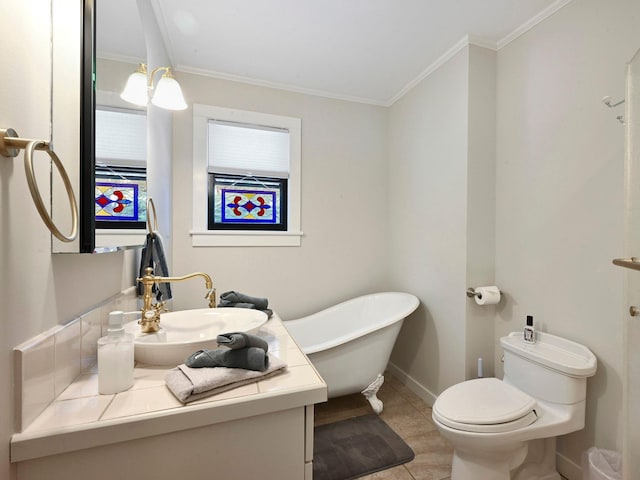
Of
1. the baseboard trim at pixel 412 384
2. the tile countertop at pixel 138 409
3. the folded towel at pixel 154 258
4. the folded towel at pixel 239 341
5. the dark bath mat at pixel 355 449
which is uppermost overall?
the folded towel at pixel 154 258

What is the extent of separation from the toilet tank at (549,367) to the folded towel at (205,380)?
1.34 m

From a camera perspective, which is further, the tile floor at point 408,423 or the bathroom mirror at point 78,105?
the tile floor at point 408,423

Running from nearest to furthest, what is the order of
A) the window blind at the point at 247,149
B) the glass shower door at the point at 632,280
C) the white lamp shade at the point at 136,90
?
the glass shower door at the point at 632,280 → the white lamp shade at the point at 136,90 → the window blind at the point at 247,149

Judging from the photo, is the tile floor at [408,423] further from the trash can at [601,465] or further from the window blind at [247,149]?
the window blind at [247,149]

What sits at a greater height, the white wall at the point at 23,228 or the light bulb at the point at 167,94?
the light bulb at the point at 167,94

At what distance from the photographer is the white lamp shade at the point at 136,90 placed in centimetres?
114

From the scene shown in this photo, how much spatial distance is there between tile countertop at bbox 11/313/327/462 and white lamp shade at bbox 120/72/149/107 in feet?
3.34

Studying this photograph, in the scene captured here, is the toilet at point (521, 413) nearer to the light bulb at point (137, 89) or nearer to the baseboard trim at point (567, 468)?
the baseboard trim at point (567, 468)

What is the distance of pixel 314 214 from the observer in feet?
8.22

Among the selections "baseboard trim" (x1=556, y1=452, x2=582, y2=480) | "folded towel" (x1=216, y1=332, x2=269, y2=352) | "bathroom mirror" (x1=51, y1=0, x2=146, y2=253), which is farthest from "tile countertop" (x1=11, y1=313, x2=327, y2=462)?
"baseboard trim" (x1=556, y1=452, x2=582, y2=480)

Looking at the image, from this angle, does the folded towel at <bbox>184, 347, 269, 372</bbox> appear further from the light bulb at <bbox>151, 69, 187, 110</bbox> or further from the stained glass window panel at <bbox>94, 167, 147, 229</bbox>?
the light bulb at <bbox>151, 69, 187, 110</bbox>

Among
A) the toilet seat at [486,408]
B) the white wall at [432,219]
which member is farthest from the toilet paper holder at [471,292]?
the toilet seat at [486,408]

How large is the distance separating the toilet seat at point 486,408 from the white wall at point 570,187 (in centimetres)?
41

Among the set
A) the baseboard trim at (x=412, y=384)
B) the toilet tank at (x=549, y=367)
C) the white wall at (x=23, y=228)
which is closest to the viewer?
the white wall at (x=23, y=228)
